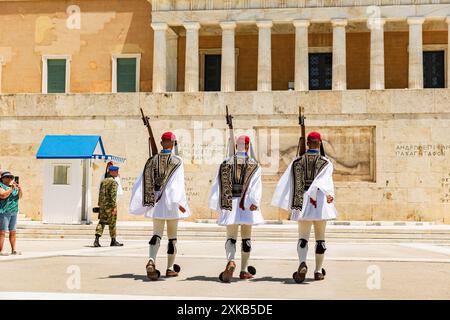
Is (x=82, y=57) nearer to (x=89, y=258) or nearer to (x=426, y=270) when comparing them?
(x=89, y=258)

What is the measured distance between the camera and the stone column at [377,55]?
26156 mm

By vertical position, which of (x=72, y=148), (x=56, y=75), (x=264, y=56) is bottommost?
(x=72, y=148)

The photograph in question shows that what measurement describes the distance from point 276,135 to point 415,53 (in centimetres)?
762

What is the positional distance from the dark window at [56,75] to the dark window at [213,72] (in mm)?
6838

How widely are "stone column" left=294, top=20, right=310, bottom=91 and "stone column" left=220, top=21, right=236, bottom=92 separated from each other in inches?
108

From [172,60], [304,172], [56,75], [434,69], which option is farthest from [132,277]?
[434,69]

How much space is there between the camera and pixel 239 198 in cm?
870

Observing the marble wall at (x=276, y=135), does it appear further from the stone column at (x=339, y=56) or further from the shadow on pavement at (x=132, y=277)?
the shadow on pavement at (x=132, y=277)

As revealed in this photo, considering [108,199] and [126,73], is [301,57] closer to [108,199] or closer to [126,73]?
[126,73]

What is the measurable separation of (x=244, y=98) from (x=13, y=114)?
9311 millimetres

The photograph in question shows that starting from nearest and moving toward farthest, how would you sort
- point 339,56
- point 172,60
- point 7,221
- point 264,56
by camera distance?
point 7,221
point 339,56
point 264,56
point 172,60

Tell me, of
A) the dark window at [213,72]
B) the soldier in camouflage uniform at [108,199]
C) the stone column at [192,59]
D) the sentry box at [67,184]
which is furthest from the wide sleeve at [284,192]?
the dark window at [213,72]

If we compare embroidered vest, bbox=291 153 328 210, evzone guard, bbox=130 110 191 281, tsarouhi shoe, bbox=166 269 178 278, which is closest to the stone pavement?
tsarouhi shoe, bbox=166 269 178 278

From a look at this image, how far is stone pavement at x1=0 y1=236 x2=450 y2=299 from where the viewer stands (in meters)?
7.08
